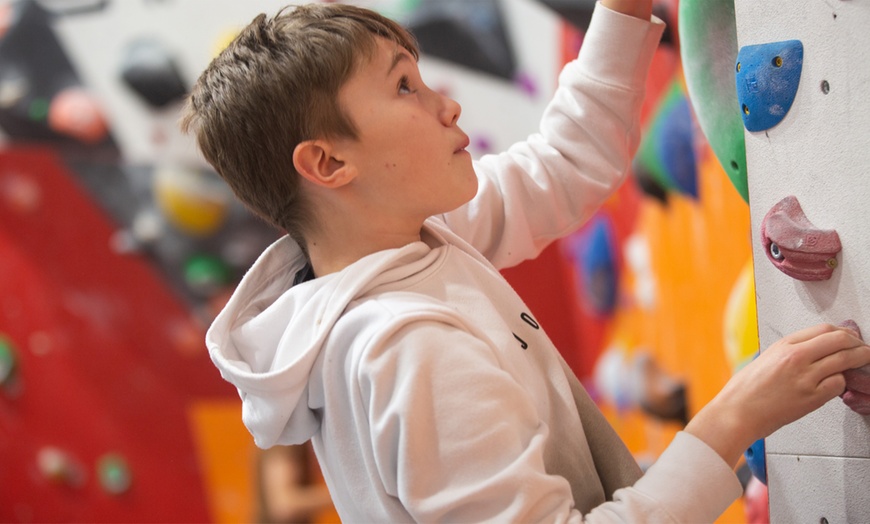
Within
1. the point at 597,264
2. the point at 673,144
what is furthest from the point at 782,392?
the point at 597,264

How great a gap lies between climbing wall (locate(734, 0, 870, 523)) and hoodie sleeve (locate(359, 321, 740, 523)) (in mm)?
112

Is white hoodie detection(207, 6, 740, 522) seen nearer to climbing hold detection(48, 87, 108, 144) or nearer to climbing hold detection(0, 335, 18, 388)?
climbing hold detection(48, 87, 108, 144)

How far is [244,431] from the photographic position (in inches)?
77.9

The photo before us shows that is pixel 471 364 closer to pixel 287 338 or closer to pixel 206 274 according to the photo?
pixel 287 338

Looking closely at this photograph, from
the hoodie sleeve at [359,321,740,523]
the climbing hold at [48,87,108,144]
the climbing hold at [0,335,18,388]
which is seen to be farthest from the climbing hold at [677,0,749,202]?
the climbing hold at [0,335,18,388]

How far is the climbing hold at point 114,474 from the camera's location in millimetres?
2051

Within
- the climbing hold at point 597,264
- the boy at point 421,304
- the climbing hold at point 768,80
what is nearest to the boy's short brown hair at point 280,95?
the boy at point 421,304

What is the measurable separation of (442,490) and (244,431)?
4.76ft

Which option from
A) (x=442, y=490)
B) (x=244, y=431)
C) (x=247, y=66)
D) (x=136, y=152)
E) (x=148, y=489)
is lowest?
(x=148, y=489)

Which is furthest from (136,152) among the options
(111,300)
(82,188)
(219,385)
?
(219,385)

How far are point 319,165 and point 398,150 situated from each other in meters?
0.06

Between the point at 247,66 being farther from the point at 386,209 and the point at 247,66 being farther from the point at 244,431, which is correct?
the point at 244,431

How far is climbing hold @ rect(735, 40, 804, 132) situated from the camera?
2.23ft

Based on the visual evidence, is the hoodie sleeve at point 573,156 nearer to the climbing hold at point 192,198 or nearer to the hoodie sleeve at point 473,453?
the hoodie sleeve at point 473,453
